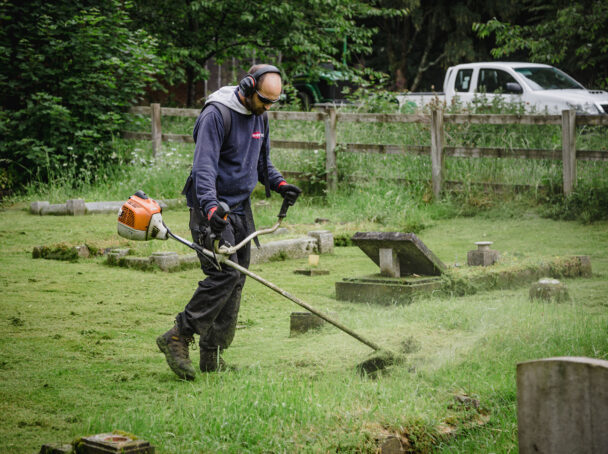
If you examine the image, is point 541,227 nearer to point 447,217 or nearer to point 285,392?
point 447,217

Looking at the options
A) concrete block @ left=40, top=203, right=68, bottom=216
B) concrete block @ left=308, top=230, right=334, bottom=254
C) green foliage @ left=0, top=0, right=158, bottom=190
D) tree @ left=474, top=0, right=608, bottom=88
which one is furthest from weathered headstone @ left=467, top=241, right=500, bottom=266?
tree @ left=474, top=0, right=608, bottom=88

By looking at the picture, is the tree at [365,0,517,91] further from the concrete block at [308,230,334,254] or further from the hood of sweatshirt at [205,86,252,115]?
the hood of sweatshirt at [205,86,252,115]

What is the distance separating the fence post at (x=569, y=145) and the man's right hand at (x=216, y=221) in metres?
8.10

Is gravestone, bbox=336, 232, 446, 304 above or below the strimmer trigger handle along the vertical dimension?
below

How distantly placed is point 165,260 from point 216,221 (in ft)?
12.9

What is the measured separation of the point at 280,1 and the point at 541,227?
969cm

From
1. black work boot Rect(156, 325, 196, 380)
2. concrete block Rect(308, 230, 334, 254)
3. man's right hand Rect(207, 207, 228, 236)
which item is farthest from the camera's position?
concrete block Rect(308, 230, 334, 254)

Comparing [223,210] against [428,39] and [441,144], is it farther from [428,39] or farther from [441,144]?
[428,39]

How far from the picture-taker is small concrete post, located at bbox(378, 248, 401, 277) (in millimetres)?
6992

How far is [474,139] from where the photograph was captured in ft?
44.0

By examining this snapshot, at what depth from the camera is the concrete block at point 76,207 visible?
1185cm

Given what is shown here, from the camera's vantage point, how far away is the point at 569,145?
1133 cm

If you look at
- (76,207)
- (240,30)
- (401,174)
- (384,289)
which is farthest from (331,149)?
(240,30)

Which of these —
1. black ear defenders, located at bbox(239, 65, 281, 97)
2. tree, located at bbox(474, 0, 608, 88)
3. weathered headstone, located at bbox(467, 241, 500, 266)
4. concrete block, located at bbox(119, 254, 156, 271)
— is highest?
tree, located at bbox(474, 0, 608, 88)
